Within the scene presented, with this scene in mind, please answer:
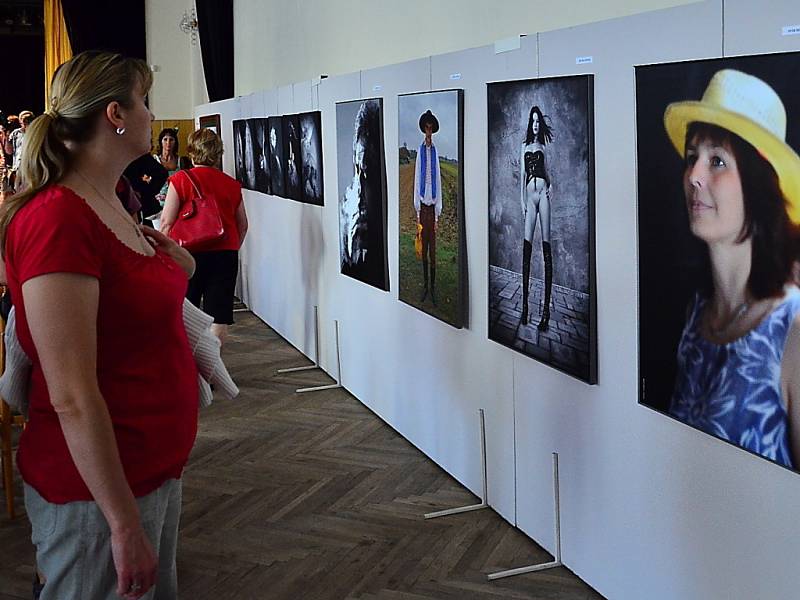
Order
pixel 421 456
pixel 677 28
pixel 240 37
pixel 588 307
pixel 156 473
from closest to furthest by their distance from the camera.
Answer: pixel 156 473 → pixel 677 28 → pixel 588 307 → pixel 421 456 → pixel 240 37

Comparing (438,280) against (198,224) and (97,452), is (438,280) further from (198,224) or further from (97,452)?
(97,452)

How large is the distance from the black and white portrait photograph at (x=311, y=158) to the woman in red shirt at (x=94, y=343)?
599 centimetres

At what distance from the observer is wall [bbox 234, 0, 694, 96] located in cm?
545

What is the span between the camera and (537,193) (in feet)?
14.7

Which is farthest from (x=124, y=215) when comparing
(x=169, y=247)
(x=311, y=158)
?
(x=311, y=158)

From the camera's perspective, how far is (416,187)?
5980 millimetres

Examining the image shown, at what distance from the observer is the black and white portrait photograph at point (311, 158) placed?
27.2ft

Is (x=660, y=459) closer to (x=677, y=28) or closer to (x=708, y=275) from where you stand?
(x=708, y=275)

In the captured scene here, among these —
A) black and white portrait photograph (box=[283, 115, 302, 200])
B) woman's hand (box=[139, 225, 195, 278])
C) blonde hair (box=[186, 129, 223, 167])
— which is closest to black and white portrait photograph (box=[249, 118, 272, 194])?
black and white portrait photograph (box=[283, 115, 302, 200])

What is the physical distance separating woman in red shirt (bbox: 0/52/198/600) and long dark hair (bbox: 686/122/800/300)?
5.62 feet

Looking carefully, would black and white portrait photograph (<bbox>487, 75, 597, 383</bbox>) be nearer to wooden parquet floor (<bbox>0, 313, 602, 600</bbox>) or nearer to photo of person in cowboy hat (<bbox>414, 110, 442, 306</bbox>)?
photo of person in cowboy hat (<bbox>414, 110, 442, 306</bbox>)

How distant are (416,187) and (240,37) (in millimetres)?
8735

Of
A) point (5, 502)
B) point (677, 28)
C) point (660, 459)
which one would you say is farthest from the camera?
point (5, 502)

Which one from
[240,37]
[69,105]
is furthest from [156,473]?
[240,37]
